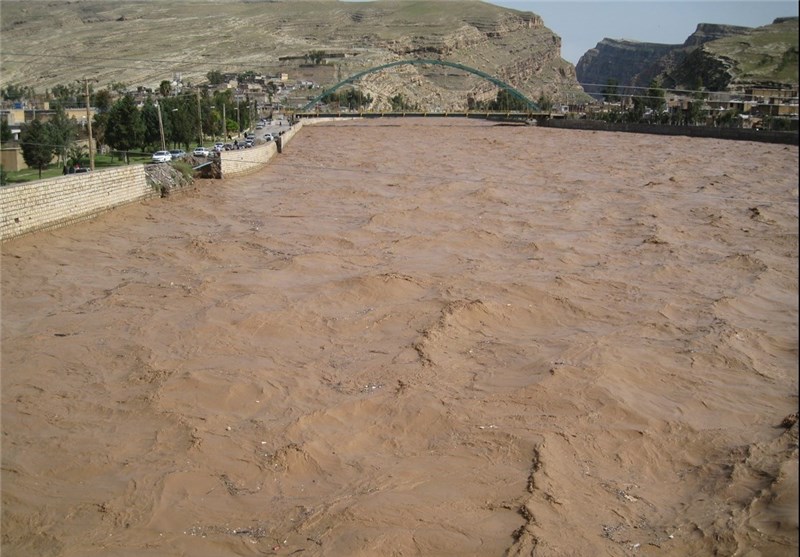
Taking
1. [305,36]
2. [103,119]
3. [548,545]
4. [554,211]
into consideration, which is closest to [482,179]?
[554,211]

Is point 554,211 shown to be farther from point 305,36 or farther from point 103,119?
point 305,36

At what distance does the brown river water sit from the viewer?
639 cm

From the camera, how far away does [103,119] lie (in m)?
41.0

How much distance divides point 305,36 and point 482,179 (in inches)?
5173

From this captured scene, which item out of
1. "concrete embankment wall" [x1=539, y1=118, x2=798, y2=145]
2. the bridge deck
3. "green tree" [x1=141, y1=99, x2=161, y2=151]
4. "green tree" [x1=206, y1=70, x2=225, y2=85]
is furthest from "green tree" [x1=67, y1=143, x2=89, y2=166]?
"green tree" [x1=206, y1=70, x2=225, y2=85]

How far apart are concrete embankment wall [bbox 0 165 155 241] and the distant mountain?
1283 cm

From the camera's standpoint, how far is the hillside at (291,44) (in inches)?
4688

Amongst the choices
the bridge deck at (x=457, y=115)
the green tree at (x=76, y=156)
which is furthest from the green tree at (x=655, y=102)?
the green tree at (x=76, y=156)

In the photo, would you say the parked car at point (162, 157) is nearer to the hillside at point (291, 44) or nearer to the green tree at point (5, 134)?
the green tree at point (5, 134)

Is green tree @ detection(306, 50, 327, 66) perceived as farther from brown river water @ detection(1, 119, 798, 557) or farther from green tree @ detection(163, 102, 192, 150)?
brown river water @ detection(1, 119, 798, 557)

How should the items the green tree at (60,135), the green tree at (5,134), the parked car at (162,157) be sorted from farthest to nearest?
the green tree at (5,134)
the green tree at (60,135)
the parked car at (162,157)

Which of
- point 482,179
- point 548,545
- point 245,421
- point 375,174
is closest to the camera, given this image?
point 548,545

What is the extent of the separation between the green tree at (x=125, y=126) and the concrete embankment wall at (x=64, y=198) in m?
15.7

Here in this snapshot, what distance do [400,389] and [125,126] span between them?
31468 mm
